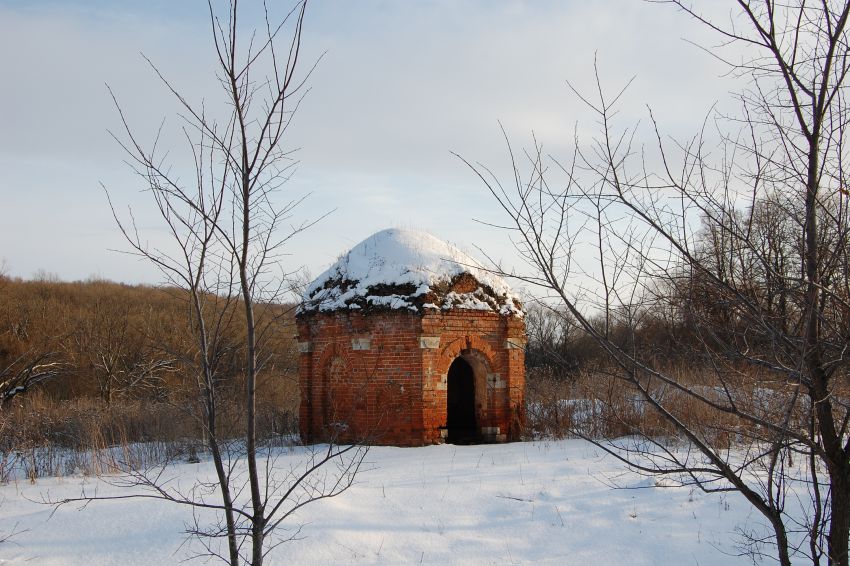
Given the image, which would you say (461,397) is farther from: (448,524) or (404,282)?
(448,524)

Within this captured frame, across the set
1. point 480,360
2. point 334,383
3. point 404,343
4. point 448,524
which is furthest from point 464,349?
point 448,524

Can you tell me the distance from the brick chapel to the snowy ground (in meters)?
2.38

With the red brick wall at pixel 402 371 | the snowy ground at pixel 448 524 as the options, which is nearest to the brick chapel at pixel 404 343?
the red brick wall at pixel 402 371

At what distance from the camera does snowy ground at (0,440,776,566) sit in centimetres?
677

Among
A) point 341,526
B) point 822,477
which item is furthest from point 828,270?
point 822,477

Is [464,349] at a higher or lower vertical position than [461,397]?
higher

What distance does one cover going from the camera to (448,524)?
7.81 meters

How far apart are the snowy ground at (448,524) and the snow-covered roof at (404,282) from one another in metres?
3.57

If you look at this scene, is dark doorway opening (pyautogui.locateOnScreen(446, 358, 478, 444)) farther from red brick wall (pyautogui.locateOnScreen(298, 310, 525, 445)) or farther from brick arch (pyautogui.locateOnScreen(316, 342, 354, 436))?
brick arch (pyautogui.locateOnScreen(316, 342, 354, 436))

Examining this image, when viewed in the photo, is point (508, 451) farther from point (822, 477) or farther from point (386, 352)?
point (822, 477)

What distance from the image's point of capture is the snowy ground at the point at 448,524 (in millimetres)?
6766

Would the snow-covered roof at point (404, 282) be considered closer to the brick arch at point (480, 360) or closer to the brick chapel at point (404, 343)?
the brick chapel at point (404, 343)

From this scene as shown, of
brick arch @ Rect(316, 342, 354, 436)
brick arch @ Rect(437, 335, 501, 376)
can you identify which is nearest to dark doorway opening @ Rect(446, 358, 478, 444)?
brick arch @ Rect(437, 335, 501, 376)

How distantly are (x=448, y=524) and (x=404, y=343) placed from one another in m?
4.92
